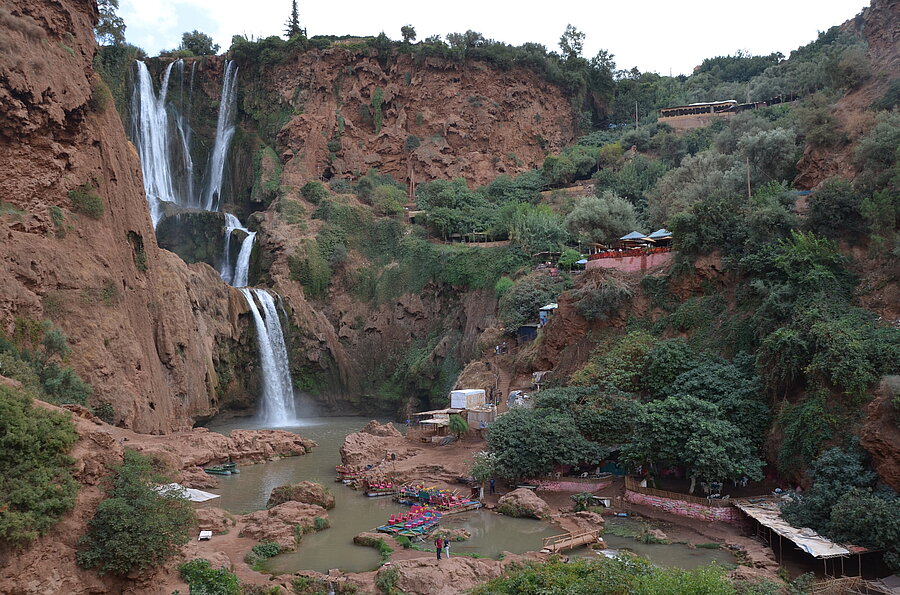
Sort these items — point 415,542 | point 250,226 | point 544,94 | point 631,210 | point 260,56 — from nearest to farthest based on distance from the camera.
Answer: point 415,542, point 631,210, point 250,226, point 260,56, point 544,94

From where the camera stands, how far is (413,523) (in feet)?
77.8

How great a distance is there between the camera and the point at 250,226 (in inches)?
2195

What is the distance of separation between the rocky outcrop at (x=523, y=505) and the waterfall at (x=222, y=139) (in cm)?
4474

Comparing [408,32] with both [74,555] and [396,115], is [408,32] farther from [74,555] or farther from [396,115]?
[74,555]

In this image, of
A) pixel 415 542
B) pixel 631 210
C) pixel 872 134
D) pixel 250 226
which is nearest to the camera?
pixel 415 542

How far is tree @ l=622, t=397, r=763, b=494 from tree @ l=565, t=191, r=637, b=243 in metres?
22.6

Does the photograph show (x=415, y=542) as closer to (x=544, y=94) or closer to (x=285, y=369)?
(x=285, y=369)

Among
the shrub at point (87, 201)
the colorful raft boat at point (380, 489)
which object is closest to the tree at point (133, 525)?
the colorful raft boat at point (380, 489)

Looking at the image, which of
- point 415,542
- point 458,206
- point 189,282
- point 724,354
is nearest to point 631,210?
point 458,206

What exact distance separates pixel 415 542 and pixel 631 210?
32.5 meters

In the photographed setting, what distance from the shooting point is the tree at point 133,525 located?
15.5 metres

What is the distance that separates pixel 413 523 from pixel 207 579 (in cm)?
808

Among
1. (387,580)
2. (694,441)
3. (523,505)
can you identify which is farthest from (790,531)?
(387,580)

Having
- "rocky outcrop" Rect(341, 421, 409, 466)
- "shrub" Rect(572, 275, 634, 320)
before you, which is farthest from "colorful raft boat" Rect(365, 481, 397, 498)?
"shrub" Rect(572, 275, 634, 320)
